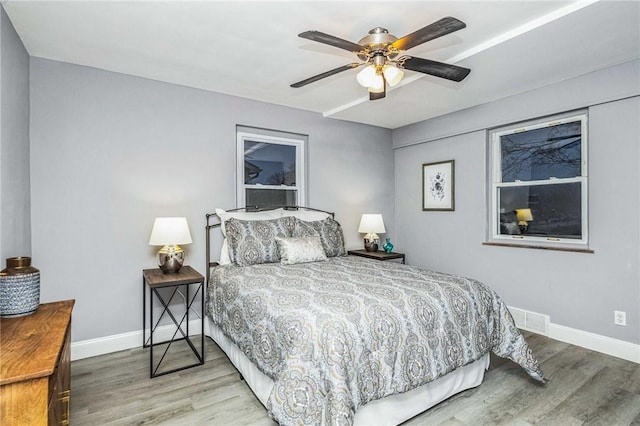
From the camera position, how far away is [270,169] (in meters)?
4.12

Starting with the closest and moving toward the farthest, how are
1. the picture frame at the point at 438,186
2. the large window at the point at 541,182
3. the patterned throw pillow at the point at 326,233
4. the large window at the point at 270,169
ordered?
1. the large window at the point at 541,182
2. the patterned throw pillow at the point at 326,233
3. the large window at the point at 270,169
4. the picture frame at the point at 438,186

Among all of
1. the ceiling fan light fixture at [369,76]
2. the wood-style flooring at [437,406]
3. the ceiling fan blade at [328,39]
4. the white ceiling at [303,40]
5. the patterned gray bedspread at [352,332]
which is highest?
the white ceiling at [303,40]

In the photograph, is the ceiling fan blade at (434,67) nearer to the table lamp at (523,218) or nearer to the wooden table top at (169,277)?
the table lamp at (523,218)

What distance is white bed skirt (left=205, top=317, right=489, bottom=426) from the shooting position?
191cm

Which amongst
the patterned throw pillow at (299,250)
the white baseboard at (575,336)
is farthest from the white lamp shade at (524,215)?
the patterned throw pillow at (299,250)

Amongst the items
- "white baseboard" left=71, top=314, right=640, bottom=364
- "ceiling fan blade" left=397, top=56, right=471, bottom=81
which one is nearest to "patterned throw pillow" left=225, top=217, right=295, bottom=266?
"white baseboard" left=71, top=314, right=640, bottom=364

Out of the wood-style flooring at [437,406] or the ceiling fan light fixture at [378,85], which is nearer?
the wood-style flooring at [437,406]

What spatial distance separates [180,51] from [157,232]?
154 cm

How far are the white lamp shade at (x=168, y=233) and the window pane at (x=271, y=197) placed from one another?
103cm

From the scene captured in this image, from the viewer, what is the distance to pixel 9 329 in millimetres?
1562

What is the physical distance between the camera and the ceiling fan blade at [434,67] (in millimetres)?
2232

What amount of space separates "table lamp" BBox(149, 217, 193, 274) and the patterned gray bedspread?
0.51 metres

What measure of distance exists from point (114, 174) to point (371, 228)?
301 centimetres

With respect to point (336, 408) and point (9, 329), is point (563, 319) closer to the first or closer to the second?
point (336, 408)
